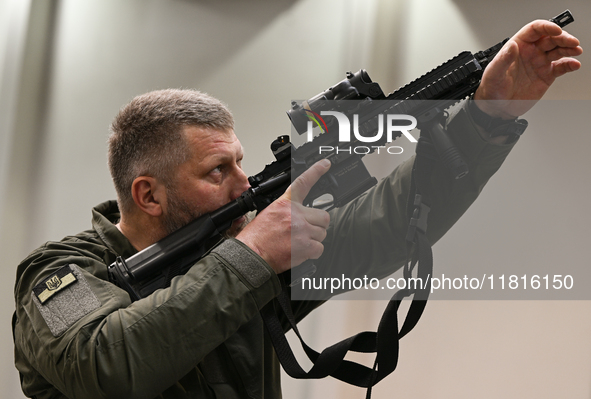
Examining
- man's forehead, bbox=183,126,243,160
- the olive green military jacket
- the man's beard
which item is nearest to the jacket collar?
the olive green military jacket

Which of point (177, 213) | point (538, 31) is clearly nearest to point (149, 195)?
point (177, 213)

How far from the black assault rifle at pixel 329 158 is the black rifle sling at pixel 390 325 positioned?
95mm

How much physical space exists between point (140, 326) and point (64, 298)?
7.4 inches

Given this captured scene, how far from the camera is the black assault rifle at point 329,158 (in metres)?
1.10

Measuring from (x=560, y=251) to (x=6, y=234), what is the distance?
2305 mm

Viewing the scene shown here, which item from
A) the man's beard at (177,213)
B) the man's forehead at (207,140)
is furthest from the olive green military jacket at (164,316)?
the man's forehead at (207,140)

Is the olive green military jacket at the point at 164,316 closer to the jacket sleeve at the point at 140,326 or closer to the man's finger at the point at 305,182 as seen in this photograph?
the jacket sleeve at the point at 140,326

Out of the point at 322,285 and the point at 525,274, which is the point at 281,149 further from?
the point at 525,274

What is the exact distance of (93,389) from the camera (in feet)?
3.02

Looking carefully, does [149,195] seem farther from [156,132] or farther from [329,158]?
[329,158]

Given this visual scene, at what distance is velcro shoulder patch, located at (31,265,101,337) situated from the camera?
986mm

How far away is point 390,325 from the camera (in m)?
1.07

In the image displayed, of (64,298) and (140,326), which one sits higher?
(64,298)

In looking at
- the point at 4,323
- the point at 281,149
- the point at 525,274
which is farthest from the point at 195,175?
the point at 4,323
